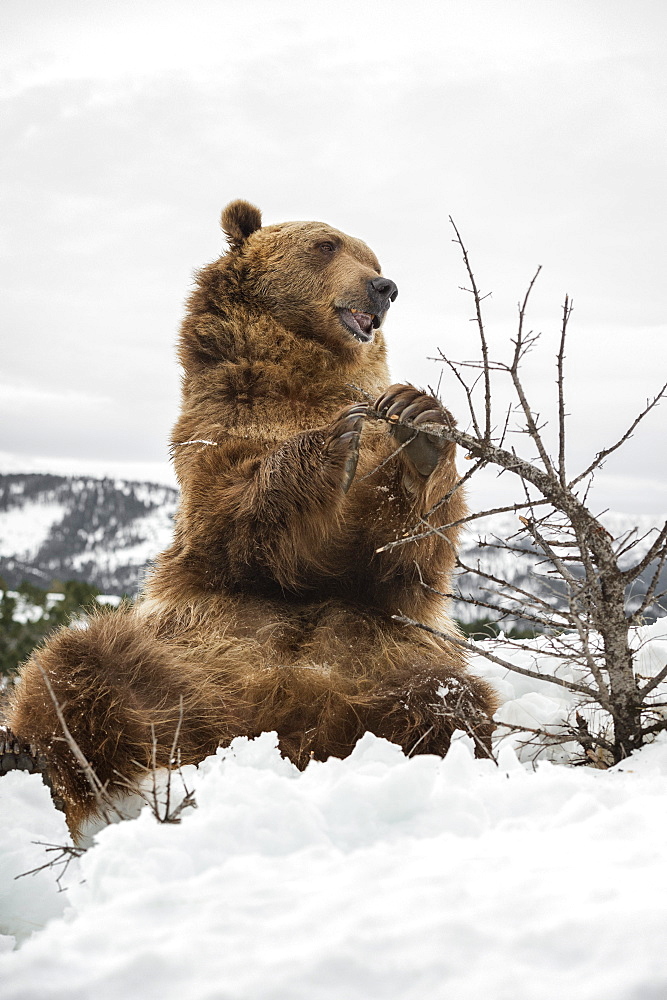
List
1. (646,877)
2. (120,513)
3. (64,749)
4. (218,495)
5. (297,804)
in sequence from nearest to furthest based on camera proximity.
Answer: (646,877) < (297,804) < (64,749) < (218,495) < (120,513)

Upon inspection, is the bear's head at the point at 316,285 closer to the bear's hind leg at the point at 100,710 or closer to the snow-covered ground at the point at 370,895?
the bear's hind leg at the point at 100,710

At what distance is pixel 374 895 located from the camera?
168 centimetres

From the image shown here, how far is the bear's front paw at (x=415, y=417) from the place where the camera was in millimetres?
3254

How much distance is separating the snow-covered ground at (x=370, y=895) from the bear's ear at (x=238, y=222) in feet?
11.4

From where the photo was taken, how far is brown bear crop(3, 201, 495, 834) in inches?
124

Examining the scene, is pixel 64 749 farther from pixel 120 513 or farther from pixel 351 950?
pixel 120 513

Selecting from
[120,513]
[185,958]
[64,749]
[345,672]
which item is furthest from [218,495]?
[120,513]

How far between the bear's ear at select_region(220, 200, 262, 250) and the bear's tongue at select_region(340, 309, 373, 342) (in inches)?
36.2

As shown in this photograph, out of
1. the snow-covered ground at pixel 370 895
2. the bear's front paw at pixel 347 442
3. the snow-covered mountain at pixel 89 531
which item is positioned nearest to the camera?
the snow-covered ground at pixel 370 895

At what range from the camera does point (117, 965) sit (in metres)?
1.49

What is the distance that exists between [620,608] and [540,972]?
4.77ft

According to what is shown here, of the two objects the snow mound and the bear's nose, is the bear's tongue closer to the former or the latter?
the bear's nose

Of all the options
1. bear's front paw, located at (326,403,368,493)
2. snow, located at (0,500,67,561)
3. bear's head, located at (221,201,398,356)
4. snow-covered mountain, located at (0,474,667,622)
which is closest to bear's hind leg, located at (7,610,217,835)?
bear's front paw, located at (326,403,368,493)

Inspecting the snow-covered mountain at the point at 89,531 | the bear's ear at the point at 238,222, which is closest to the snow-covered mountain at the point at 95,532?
the snow-covered mountain at the point at 89,531
